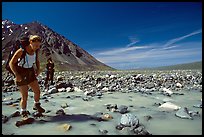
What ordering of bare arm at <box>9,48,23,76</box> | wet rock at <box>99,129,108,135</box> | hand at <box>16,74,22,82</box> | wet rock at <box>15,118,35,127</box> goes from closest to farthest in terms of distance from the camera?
wet rock at <box>99,129,108,135</box> < wet rock at <box>15,118,35,127</box> < bare arm at <box>9,48,23,76</box> < hand at <box>16,74,22,82</box>

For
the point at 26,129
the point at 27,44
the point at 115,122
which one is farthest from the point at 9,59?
the point at 115,122

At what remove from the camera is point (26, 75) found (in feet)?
19.4

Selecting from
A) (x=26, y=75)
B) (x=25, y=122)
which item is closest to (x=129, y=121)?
(x=25, y=122)

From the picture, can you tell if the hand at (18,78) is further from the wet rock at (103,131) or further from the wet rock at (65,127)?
the wet rock at (103,131)

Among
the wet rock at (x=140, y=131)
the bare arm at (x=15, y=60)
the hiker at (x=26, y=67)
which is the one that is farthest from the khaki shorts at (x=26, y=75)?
the wet rock at (x=140, y=131)

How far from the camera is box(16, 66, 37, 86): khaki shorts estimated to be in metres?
5.84

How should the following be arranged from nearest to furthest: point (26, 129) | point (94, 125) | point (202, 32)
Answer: point (202, 32), point (26, 129), point (94, 125)

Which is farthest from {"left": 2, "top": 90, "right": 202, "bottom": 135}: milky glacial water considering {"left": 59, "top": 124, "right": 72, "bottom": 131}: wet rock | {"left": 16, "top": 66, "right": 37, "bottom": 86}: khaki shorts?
{"left": 16, "top": 66, "right": 37, "bottom": 86}: khaki shorts

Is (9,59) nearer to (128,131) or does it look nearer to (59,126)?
(59,126)

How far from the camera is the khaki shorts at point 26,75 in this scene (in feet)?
19.1

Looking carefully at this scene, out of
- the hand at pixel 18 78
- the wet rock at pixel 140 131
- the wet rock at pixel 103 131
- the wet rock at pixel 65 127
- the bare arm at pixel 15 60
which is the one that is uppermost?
the bare arm at pixel 15 60

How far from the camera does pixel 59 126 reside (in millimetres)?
5414

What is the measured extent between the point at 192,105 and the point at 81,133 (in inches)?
173

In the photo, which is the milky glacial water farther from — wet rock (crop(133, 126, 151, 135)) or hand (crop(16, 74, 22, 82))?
hand (crop(16, 74, 22, 82))
